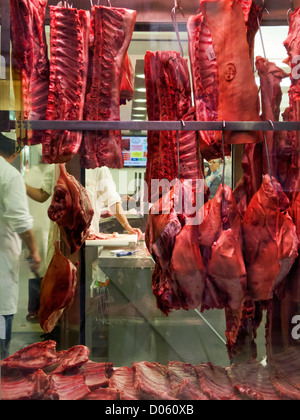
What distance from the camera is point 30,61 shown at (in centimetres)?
234

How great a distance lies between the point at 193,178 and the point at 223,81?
514mm

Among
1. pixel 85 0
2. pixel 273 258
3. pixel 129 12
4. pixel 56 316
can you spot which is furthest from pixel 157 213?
pixel 85 0

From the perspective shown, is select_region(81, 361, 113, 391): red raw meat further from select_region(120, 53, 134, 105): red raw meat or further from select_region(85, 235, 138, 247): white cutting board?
select_region(120, 53, 134, 105): red raw meat

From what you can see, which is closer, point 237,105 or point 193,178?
point 237,105

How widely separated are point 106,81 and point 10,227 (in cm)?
88

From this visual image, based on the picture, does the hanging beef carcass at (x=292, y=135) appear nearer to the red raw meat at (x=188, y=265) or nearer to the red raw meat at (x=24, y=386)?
the red raw meat at (x=188, y=265)

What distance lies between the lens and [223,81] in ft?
7.64

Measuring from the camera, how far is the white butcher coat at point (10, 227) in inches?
84.4

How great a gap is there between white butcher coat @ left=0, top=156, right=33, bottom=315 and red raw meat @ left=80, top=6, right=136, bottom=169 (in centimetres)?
39

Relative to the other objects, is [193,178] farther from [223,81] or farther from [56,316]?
[56,316]

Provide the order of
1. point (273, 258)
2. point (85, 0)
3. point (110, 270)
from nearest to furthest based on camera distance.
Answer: point (273, 258), point (85, 0), point (110, 270)

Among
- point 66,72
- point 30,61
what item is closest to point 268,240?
point 66,72

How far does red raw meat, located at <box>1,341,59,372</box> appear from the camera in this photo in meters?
2.38

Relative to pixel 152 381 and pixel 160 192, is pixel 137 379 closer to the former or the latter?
pixel 152 381
